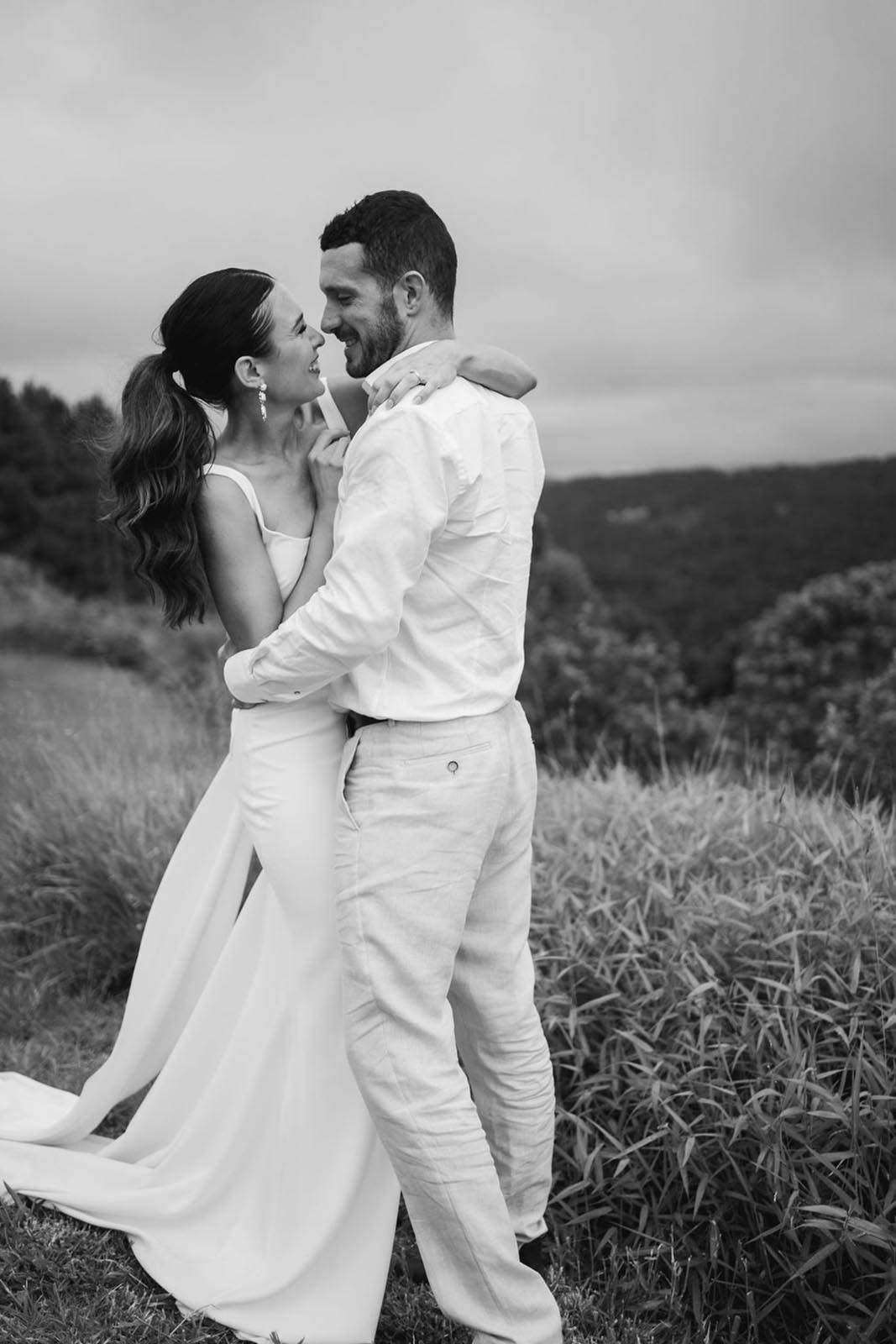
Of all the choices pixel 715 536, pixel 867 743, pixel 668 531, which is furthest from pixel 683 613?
pixel 867 743

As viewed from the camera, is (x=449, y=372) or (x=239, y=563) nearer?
(x=449, y=372)

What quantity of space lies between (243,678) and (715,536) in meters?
22.6

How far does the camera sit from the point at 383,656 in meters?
2.33

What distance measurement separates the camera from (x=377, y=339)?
8.00 ft

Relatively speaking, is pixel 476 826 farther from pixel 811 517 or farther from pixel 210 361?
pixel 811 517

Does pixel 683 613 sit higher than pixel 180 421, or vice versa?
pixel 180 421

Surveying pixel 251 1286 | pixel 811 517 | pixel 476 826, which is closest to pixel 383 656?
pixel 476 826

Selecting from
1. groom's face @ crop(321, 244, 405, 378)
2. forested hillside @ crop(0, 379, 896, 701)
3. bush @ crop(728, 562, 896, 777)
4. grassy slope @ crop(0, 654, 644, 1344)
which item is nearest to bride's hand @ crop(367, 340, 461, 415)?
groom's face @ crop(321, 244, 405, 378)

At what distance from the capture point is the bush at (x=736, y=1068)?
9.07ft

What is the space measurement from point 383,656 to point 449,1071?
2.69 feet

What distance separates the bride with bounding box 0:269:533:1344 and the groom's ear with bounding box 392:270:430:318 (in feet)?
0.36

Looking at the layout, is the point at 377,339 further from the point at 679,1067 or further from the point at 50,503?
the point at 50,503

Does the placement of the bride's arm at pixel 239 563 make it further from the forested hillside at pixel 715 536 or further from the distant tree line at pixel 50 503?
the distant tree line at pixel 50 503

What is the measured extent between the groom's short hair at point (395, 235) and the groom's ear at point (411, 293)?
0.04 feet
